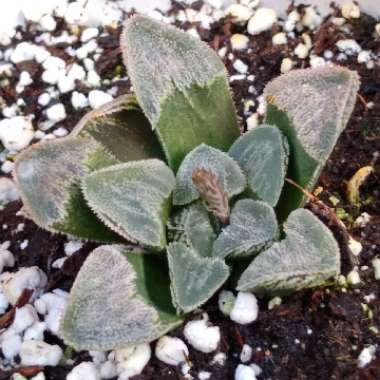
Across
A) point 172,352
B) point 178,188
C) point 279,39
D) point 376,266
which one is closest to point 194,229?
point 178,188

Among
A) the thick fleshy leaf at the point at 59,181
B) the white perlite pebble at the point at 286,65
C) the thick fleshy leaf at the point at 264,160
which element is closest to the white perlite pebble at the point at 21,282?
the thick fleshy leaf at the point at 59,181

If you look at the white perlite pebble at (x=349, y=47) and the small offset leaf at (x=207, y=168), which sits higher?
the white perlite pebble at (x=349, y=47)

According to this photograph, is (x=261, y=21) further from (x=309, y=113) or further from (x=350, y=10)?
(x=309, y=113)

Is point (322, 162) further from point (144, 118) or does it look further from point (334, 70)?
point (144, 118)

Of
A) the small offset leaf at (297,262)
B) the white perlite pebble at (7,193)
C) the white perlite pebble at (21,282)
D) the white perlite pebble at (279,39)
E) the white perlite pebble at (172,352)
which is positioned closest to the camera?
the small offset leaf at (297,262)

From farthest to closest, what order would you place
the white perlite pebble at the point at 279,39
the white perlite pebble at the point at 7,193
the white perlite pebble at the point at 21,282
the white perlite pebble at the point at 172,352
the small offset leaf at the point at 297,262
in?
the white perlite pebble at the point at 279,39 < the white perlite pebble at the point at 7,193 < the white perlite pebble at the point at 21,282 < the white perlite pebble at the point at 172,352 < the small offset leaf at the point at 297,262

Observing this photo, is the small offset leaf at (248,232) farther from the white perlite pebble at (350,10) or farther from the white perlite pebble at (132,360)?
the white perlite pebble at (350,10)
